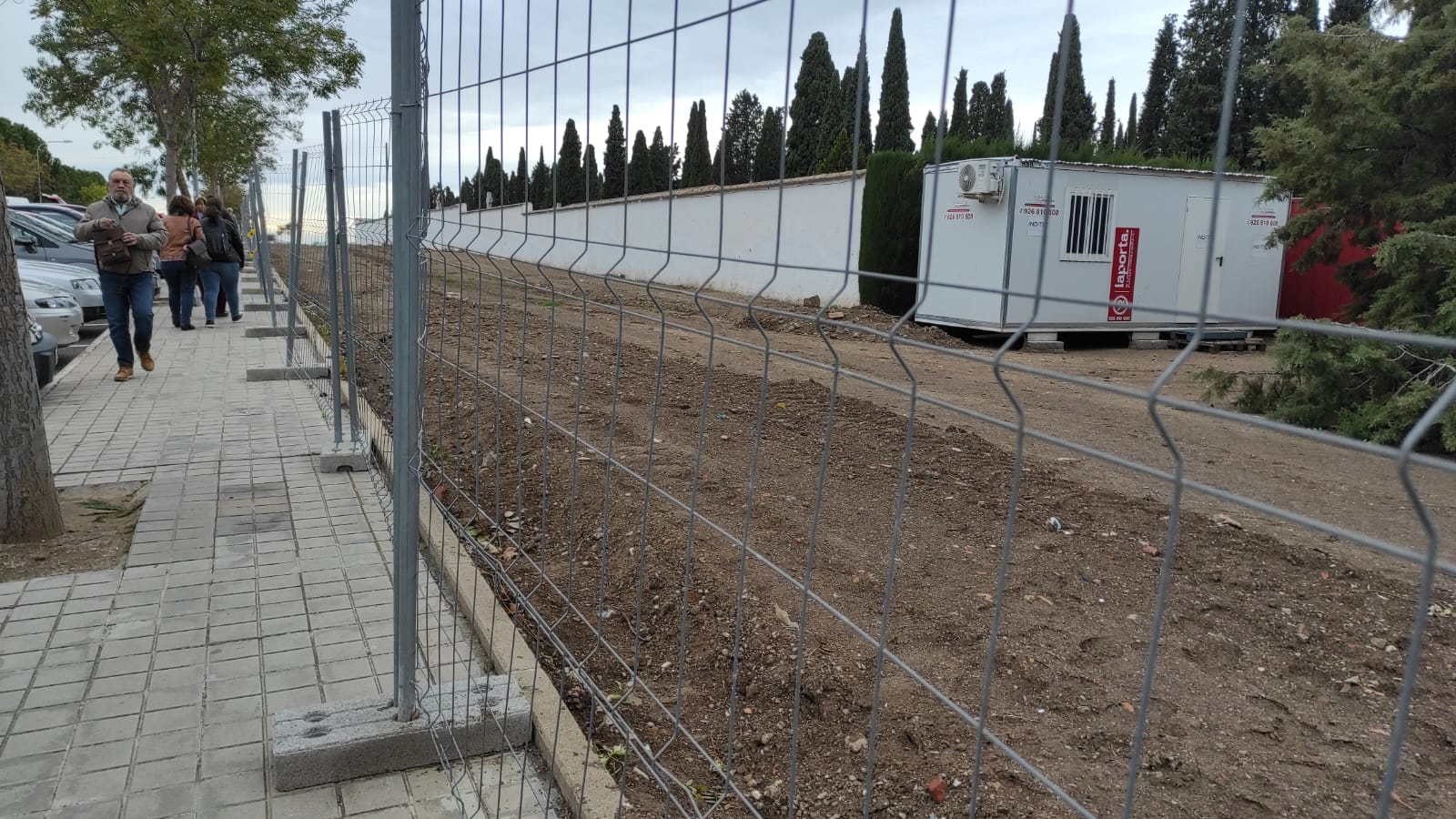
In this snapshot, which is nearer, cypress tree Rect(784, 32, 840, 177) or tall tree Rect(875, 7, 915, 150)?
tall tree Rect(875, 7, 915, 150)

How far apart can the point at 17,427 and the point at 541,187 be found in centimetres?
364

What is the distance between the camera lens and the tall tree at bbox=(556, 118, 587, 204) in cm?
218

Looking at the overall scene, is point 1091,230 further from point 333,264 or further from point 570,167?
point 570,167

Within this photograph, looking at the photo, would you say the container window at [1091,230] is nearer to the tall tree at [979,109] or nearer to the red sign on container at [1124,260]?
the red sign on container at [1124,260]

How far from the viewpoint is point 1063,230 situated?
465 inches

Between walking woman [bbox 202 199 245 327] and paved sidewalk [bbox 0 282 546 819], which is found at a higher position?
walking woman [bbox 202 199 245 327]

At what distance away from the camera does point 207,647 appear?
3.69 m

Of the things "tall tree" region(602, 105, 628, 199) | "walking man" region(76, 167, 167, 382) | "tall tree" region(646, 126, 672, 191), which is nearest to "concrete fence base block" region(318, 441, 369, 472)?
"walking man" region(76, 167, 167, 382)

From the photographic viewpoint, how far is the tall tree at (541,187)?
2451mm

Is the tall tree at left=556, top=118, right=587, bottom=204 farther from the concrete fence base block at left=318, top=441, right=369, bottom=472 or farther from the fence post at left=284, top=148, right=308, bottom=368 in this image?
the fence post at left=284, top=148, right=308, bottom=368

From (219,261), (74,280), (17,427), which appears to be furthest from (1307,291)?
(74,280)

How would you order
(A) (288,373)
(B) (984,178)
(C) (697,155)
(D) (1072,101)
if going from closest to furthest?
(D) (1072,101), (C) (697,155), (A) (288,373), (B) (984,178)

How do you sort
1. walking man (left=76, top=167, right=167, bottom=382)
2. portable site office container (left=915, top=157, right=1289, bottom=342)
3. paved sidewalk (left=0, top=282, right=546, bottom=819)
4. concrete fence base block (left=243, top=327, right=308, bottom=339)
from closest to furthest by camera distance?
paved sidewalk (left=0, top=282, right=546, bottom=819) < walking man (left=76, top=167, right=167, bottom=382) < portable site office container (left=915, top=157, right=1289, bottom=342) < concrete fence base block (left=243, top=327, right=308, bottom=339)

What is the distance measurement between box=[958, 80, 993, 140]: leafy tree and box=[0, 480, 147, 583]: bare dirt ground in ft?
14.8
